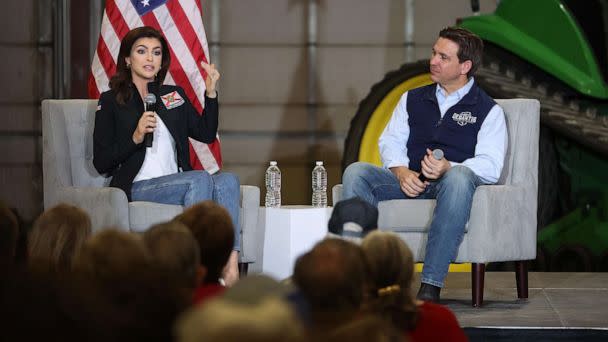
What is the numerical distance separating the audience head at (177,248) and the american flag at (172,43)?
3.28 meters

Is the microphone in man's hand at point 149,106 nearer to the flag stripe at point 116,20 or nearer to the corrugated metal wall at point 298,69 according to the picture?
the flag stripe at point 116,20

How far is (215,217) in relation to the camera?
2.29m

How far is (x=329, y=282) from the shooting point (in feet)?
5.10

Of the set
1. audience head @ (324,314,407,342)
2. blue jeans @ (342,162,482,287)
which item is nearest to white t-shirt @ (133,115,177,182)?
blue jeans @ (342,162,482,287)

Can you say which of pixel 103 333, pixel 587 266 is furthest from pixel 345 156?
pixel 103 333

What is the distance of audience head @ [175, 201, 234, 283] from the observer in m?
2.25

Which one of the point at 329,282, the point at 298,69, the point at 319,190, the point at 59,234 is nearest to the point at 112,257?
the point at 329,282

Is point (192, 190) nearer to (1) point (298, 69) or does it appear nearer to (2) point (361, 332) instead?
(2) point (361, 332)

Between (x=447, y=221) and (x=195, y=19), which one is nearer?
(x=447, y=221)

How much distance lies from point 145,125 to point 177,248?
2.03 meters

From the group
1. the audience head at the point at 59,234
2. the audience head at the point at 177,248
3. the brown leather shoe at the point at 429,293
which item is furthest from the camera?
the brown leather shoe at the point at 429,293

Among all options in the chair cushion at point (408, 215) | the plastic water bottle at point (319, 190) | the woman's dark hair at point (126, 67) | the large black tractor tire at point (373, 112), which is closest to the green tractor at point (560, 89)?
the large black tractor tire at point (373, 112)

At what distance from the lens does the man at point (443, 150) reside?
3.78 meters

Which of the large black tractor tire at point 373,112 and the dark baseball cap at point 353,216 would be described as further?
the large black tractor tire at point 373,112
